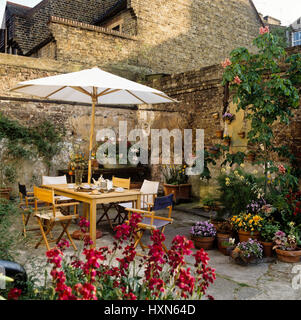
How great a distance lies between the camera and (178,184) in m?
8.88

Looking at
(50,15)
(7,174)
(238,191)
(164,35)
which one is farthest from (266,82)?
(50,15)

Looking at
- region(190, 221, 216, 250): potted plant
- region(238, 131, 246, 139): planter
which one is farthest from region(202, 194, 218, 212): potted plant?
region(190, 221, 216, 250): potted plant

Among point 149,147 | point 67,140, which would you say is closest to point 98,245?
point 67,140

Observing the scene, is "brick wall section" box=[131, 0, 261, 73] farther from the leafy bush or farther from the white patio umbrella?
the leafy bush

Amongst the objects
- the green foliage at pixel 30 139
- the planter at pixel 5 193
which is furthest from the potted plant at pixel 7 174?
the green foliage at pixel 30 139

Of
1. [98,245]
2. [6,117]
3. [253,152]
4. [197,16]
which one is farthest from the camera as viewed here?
[197,16]

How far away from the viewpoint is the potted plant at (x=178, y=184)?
8.82 meters

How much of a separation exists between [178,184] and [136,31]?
6.17m

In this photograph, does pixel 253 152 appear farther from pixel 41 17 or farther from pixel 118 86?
pixel 41 17

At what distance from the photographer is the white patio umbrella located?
4836 mm

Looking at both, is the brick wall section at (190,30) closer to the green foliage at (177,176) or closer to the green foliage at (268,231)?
the green foliage at (177,176)

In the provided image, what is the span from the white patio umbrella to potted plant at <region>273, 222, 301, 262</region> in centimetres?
283

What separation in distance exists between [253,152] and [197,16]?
8979 millimetres

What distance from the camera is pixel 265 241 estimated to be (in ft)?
15.5
